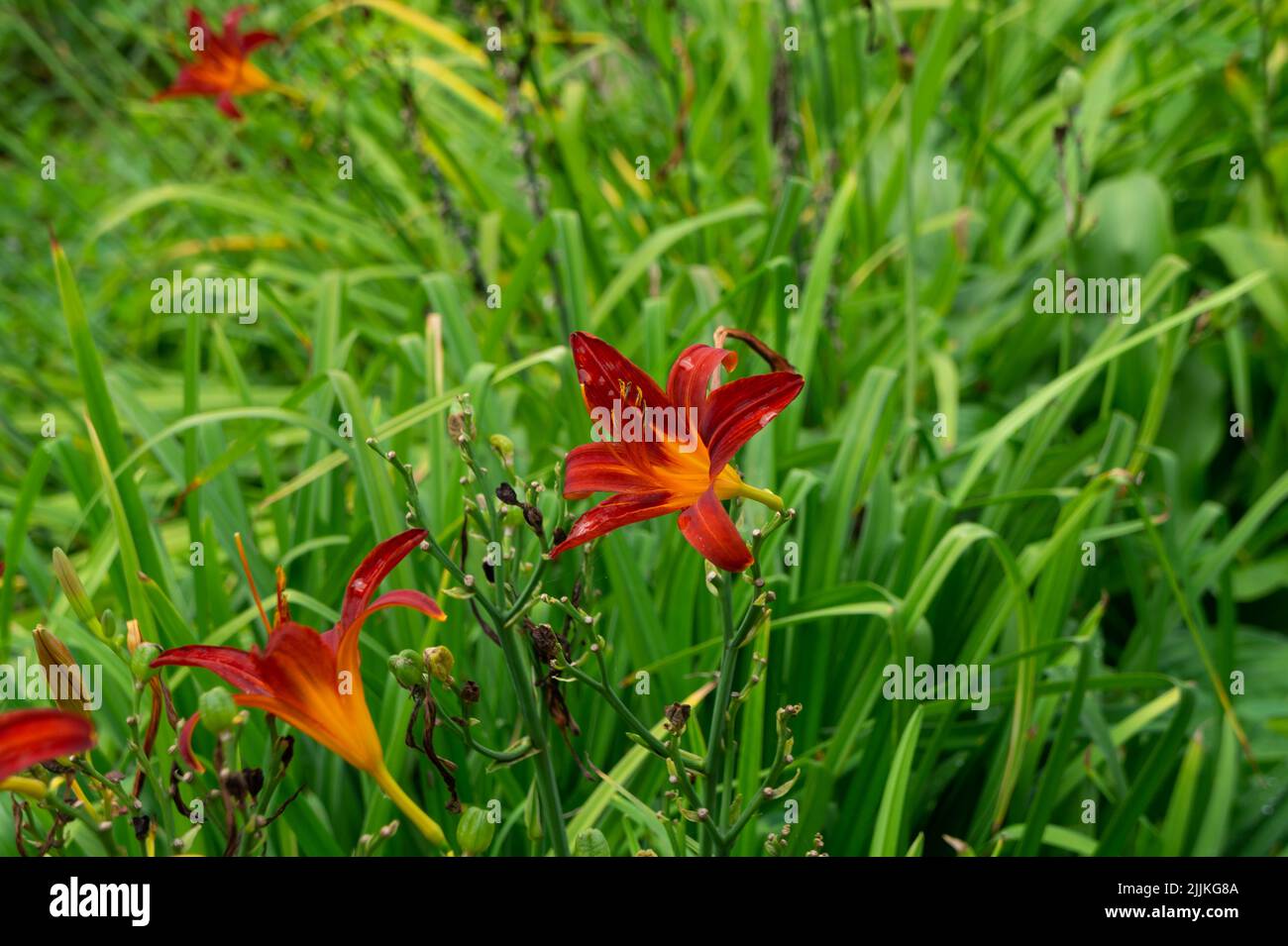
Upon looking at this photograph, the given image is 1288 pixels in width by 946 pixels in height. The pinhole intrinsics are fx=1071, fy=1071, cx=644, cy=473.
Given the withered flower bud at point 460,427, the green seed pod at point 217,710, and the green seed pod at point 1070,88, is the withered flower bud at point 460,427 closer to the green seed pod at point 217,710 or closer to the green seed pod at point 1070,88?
the green seed pod at point 217,710

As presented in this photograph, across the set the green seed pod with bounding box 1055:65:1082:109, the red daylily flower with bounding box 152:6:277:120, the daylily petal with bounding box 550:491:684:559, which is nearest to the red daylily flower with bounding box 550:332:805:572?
the daylily petal with bounding box 550:491:684:559

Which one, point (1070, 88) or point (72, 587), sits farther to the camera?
point (1070, 88)

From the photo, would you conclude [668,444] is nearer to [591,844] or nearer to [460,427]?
[460,427]

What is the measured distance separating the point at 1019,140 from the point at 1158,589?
1172 millimetres

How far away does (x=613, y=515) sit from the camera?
0.57 m

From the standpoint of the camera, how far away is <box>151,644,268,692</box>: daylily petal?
580mm

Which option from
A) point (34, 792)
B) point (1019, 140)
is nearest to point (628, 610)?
point (34, 792)

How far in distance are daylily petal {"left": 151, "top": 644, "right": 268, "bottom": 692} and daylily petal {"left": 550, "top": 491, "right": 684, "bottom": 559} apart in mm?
177

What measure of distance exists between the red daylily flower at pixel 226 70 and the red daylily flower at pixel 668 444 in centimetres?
118

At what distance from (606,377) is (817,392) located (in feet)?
3.18

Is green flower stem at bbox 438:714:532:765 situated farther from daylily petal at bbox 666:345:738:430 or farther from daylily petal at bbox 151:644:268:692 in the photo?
daylily petal at bbox 666:345:738:430

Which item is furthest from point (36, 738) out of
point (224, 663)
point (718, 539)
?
point (718, 539)
